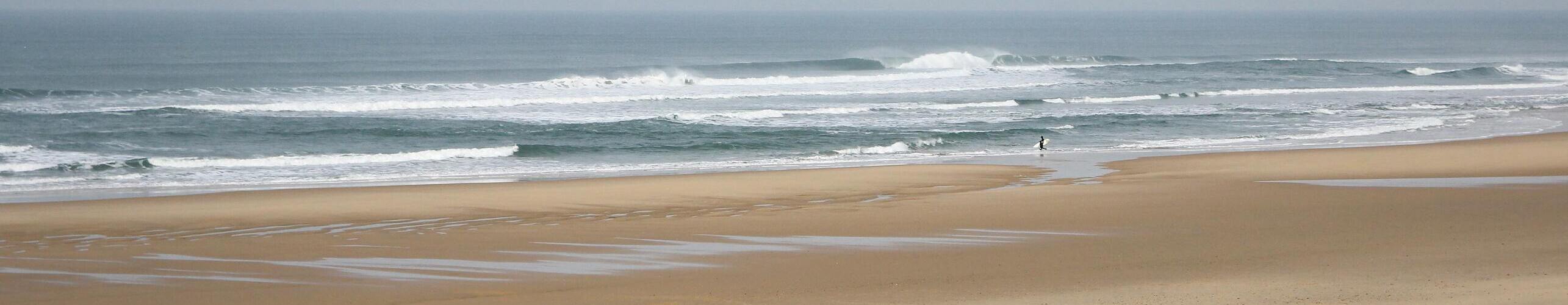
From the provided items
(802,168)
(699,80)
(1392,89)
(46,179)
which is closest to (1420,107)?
(1392,89)

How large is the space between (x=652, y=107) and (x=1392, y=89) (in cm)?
2459

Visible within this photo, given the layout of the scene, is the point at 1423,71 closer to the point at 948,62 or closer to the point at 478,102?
the point at 948,62

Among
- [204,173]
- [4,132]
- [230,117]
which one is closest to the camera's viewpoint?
[204,173]

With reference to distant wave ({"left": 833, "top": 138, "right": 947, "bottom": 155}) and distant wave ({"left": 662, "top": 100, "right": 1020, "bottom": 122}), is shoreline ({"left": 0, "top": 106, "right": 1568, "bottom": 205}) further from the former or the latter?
distant wave ({"left": 662, "top": 100, "right": 1020, "bottom": 122})

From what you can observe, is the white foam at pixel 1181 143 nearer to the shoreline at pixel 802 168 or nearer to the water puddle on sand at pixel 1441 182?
the shoreline at pixel 802 168

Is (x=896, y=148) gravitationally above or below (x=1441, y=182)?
below

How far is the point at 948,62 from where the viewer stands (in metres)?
60.4

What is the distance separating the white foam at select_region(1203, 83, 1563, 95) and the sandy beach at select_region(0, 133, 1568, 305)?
21.9 metres

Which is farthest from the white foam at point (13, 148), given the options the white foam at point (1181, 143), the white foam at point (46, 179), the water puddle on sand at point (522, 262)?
the white foam at point (1181, 143)

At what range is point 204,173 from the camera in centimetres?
1986

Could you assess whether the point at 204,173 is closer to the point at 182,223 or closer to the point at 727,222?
the point at 182,223

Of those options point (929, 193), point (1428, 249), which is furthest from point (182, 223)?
point (1428, 249)

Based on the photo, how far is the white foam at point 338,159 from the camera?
69.2ft

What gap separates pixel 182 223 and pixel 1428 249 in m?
12.3
